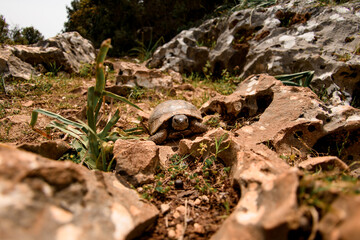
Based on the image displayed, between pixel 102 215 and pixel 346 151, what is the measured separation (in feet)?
8.05

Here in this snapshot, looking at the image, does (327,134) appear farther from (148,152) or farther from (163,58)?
(163,58)

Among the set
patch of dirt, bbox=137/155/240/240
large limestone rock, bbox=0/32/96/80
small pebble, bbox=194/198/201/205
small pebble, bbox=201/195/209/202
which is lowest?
small pebble, bbox=194/198/201/205

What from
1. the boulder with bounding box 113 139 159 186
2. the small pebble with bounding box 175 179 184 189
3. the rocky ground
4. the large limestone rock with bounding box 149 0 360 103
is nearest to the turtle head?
the rocky ground

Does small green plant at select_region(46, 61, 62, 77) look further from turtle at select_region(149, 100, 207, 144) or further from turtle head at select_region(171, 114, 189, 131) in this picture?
turtle head at select_region(171, 114, 189, 131)

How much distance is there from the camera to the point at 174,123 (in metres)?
2.57

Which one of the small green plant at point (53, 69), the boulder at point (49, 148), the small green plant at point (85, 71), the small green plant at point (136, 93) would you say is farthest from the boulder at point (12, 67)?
the boulder at point (49, 148)

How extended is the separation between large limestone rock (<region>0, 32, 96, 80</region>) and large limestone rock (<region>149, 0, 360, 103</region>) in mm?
2581

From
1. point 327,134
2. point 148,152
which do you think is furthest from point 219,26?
point 148,152

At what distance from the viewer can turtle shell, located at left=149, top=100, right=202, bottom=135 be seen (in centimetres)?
261

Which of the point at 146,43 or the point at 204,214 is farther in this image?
the point at 146,43

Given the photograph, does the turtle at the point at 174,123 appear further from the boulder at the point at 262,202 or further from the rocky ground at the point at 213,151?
the boulder at the point at 262,202

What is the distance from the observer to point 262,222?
2.70 feet

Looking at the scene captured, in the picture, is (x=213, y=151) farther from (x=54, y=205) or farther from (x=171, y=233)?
(x=54, y=205)

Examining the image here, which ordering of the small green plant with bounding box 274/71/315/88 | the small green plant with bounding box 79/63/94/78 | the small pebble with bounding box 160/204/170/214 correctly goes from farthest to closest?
1. the small green plant with bounding box 79/63/94/78
2. the small green plant with bounding box 274/71/315/88
3. the small pebble with bounding box 160/204/170/214
